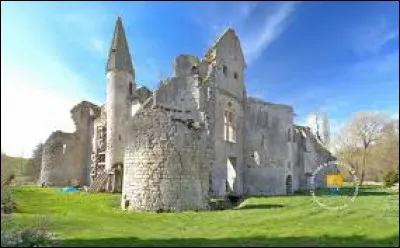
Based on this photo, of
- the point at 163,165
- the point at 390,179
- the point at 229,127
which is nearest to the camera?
the point at 163,165

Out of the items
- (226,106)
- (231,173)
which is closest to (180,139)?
(226,106)

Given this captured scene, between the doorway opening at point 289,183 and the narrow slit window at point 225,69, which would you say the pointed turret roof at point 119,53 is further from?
the doorway opening at point 289,183

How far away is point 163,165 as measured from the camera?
82.1 ft

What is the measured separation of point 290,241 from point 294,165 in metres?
41.1

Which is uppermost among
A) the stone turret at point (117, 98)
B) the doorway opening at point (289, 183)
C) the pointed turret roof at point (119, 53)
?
the pointed turret roof at point (119, 53)

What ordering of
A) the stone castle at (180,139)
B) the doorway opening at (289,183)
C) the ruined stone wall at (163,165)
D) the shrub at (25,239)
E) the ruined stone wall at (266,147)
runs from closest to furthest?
the shrub at (25,239) → the ruined stone wall at (163,165) → the stone castle at (180,139) → the ruined stone wall at (266,147) → the doorway opening at (289,183)

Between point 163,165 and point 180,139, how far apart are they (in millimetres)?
1690

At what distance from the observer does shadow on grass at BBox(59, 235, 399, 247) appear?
12.3 metres

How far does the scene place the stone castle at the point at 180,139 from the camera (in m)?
25.3

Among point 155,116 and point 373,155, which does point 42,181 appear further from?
point 373,155

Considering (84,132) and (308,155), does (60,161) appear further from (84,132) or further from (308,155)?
(308,155)

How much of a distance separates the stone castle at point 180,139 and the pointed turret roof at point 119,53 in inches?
4.0

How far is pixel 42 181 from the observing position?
5003 cm

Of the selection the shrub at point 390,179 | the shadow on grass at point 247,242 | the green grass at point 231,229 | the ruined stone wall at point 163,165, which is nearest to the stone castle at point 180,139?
the ruined stone wall at point 163,165
